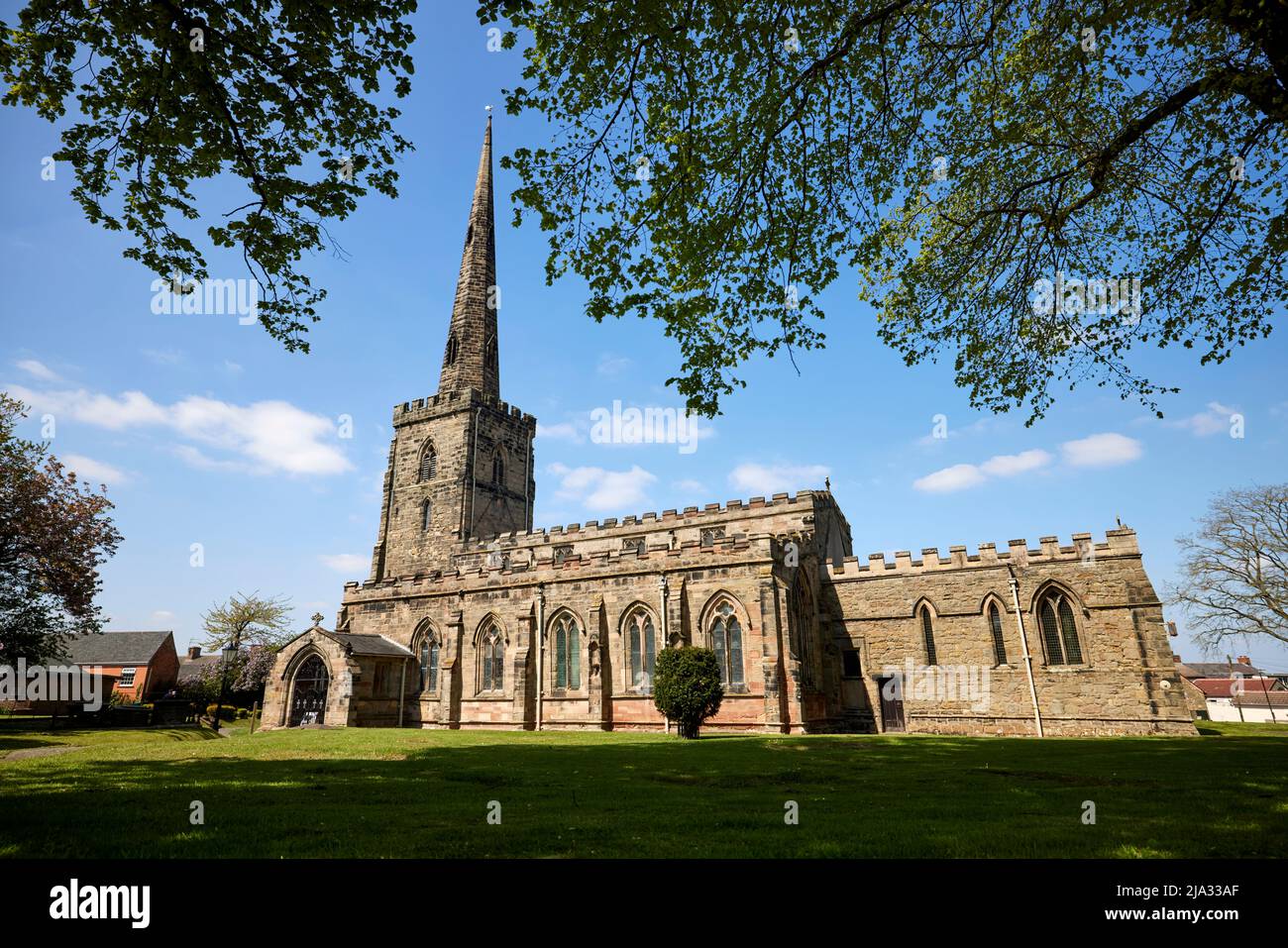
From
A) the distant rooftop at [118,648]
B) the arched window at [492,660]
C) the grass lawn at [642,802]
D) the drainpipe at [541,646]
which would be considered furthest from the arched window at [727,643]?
the distant rooftop at [118,648]

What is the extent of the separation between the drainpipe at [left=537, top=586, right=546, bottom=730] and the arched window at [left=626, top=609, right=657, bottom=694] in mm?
3796

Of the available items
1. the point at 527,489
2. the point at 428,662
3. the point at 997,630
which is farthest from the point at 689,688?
the point at 527,489

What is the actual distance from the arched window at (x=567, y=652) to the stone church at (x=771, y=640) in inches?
3.1

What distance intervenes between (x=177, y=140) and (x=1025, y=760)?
17224 millimetres

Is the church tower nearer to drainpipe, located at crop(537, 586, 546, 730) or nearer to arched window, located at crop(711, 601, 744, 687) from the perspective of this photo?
drainpipe, located at crop(537, 586, 546, 730)

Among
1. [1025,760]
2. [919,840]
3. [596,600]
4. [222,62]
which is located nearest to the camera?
[919,840]

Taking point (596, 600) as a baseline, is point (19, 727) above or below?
below

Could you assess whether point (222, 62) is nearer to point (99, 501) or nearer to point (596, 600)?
point (596, 600)

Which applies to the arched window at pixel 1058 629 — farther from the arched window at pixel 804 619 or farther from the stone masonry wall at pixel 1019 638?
the arched window at pixel 804 619

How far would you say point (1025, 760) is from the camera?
12.6m

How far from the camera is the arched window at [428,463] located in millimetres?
39812

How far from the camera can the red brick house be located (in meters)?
48.1

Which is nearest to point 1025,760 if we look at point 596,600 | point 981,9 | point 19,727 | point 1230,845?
point 1230,845

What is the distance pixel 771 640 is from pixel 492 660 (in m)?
12.7
